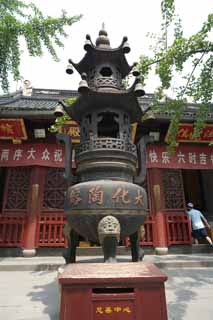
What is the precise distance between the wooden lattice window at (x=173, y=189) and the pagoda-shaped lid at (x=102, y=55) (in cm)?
483

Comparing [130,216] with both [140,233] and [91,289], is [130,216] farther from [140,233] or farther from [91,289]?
[91,289]

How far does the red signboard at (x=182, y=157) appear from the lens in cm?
732

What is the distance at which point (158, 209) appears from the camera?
278 inches

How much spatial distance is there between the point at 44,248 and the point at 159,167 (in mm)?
4336

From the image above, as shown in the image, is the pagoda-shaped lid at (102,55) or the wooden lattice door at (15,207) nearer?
the pagoda-shaped lid at (102,55)

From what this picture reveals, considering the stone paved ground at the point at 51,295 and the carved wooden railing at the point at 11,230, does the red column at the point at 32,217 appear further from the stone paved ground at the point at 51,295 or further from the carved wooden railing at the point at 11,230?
the stone paved ground at the point at 51,295

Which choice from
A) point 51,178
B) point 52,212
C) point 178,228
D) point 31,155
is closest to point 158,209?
point 178,228

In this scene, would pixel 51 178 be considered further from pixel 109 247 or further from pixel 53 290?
pixel 109 247

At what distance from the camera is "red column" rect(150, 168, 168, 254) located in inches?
267

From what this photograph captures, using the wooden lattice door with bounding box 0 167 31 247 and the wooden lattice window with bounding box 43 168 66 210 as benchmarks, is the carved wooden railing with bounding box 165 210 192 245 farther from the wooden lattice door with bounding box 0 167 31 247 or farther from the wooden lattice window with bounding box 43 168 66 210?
the wooden lattice door with bounding box 0 167 31 247

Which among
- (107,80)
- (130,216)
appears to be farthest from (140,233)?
(107,80)

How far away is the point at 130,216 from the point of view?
9.21 feet

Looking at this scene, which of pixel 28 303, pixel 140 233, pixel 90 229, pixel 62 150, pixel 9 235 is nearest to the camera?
pixel 90 229

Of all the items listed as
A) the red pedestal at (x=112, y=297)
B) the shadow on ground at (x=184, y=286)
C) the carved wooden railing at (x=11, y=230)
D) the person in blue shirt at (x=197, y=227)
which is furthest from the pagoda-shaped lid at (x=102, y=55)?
the person in blue shirt at (x=197, y=227)
